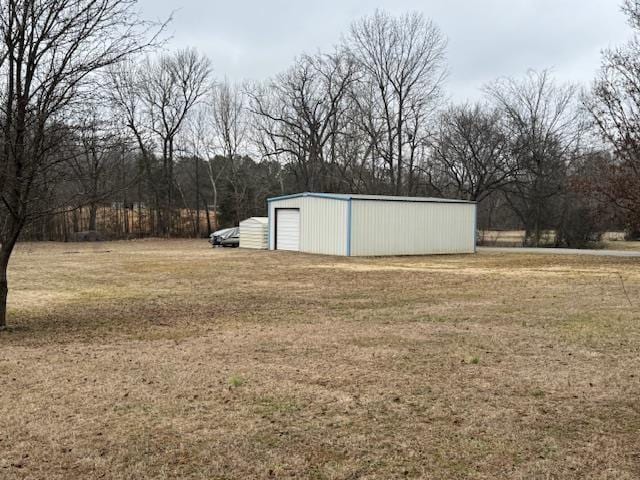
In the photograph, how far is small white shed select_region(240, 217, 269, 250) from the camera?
2867cm

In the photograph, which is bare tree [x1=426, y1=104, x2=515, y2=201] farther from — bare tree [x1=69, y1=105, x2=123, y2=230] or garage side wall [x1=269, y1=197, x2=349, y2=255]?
bare tree [x1=69, y1=105, x2=123, y2=230]

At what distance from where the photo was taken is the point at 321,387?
523cm

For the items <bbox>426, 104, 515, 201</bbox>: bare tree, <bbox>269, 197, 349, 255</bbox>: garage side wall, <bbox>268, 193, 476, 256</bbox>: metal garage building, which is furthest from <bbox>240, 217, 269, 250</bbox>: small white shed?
<bbox>426, 104, 515, 201</bbox>: bare tree

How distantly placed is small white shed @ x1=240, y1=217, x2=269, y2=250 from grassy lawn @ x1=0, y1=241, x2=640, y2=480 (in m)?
17.2

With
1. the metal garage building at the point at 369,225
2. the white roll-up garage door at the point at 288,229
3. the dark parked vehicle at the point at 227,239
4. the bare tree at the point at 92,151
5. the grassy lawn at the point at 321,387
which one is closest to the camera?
the grassy lawn at the point at 321,387

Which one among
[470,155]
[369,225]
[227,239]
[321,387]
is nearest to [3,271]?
[321,387]

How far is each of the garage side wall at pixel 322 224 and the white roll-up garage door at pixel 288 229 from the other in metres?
0.27

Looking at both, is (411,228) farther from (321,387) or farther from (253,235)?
(321,387)

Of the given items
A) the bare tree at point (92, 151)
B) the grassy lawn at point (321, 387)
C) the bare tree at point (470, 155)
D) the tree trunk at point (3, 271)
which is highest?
the bare tree at point (470, 155)

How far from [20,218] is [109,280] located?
289 inches

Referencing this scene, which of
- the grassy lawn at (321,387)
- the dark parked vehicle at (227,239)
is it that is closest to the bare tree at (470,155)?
the dark parked vehicle at (227,239)

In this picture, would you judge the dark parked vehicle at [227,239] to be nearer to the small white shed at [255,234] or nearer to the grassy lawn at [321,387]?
the small white shed at [255,234]

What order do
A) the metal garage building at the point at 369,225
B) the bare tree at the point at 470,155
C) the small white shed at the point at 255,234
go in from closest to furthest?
the metal garage building at the point at 369,225, the small white shed at the point at 255,234, the bare tree at the point at 470,155

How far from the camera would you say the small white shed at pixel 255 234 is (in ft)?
94.1
